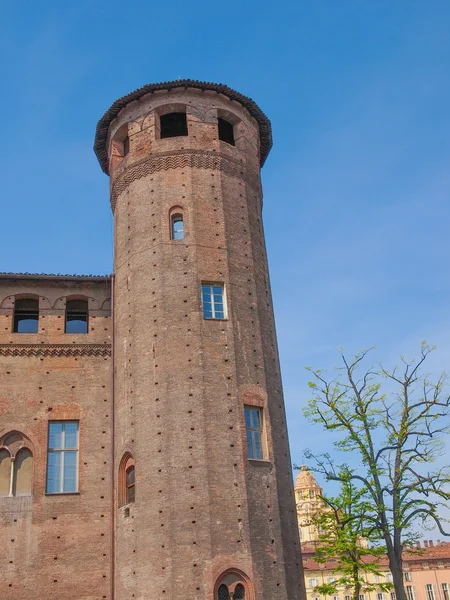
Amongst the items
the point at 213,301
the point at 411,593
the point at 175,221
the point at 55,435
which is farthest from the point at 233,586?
the point at 411,593

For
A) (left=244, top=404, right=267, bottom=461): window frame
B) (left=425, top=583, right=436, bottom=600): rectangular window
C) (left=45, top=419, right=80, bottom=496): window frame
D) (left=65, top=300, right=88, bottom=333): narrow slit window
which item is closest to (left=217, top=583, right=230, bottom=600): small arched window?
(left=244, top=404, right=267, bottom=461): window frame

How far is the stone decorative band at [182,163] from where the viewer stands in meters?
20.9

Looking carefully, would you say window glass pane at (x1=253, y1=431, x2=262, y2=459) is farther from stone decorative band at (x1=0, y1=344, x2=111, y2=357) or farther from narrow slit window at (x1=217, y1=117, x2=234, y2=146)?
narrow slit window at (x1=217, y1=117, x2=234, y2=146)

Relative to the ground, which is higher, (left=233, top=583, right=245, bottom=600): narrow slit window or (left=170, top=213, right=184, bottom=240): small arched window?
(left=170, top=213, right=184, bottom=240): small arched window

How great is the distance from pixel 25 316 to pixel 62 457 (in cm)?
491

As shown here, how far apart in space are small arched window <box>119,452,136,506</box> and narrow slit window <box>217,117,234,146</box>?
11.3m

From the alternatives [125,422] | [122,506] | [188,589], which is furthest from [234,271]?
[188,589]

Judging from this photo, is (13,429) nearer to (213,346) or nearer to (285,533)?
(213,346)

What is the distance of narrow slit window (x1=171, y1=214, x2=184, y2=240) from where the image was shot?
20000mm

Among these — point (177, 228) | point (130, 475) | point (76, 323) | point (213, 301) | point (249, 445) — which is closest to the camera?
point (249, 445)

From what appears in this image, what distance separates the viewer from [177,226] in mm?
20234

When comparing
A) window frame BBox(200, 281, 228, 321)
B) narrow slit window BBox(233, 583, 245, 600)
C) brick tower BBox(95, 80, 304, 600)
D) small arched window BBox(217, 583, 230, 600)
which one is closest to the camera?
small arched window BBox(217, 583, 230, 600)

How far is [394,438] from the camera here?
21375mm

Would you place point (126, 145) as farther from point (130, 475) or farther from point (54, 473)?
point (130, 475)
